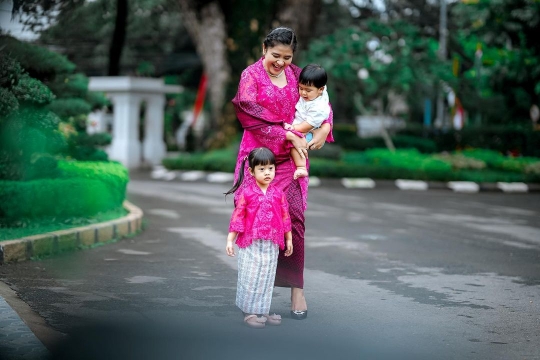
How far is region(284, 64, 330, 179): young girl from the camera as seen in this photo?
5.79 metres

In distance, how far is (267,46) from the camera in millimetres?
5805

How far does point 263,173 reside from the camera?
5.66m

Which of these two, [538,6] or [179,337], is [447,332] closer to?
[179,337]

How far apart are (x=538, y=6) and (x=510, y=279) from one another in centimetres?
1674

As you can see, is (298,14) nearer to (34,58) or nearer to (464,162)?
(464,162)

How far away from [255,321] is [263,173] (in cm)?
92

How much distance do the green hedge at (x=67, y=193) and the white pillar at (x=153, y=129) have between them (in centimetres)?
1644

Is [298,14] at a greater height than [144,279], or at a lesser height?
greater

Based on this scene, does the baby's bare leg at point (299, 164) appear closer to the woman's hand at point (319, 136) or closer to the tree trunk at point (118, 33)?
the woman's hand at point (319, 136)

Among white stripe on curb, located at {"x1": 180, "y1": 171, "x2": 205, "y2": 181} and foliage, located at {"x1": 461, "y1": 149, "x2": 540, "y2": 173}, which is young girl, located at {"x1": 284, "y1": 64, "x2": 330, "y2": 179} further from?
foliage, located at {"x1": 461, "y1": 149, "x2": 540, "y2": 173}

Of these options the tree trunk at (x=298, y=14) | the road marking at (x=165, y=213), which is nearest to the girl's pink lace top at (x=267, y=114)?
the road marking at (x=165, y=213)

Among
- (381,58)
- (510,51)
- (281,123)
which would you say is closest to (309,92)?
(281,123)

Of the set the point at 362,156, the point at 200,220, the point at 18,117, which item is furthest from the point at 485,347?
the point at 362,156

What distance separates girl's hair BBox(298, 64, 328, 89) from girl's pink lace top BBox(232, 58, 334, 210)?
0.47 ft
